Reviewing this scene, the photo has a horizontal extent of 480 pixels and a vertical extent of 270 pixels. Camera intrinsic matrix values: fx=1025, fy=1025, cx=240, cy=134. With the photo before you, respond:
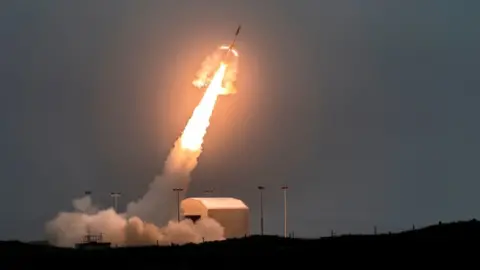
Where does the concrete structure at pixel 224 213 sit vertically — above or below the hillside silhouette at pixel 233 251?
above

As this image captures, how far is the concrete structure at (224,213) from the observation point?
124287 millimetres

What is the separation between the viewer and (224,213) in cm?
12469

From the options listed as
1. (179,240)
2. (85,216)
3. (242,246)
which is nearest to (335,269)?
(242,246)

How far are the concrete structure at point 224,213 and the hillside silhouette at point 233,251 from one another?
2925cm

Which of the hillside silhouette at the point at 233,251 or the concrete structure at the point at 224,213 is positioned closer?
the hillside silhouette at the point at 233,251

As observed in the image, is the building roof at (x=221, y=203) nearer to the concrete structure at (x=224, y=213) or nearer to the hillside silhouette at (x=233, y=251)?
the concrete structure at (x=224, y=213)

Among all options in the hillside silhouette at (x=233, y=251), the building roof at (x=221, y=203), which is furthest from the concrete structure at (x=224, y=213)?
the hillside silhouette at (x=233, y=251)

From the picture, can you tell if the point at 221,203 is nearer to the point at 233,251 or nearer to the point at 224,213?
the point at 224,213

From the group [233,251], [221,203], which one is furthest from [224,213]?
[233,251]

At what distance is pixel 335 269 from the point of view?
7669 centimetres

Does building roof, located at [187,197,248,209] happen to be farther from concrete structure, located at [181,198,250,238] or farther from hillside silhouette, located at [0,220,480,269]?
hillside silhouette, located at [0,220,480,269]

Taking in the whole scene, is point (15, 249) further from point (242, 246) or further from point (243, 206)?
point (243, 206)

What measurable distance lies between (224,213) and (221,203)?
12.6ft

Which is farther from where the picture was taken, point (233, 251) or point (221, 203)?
point (221, 203)
